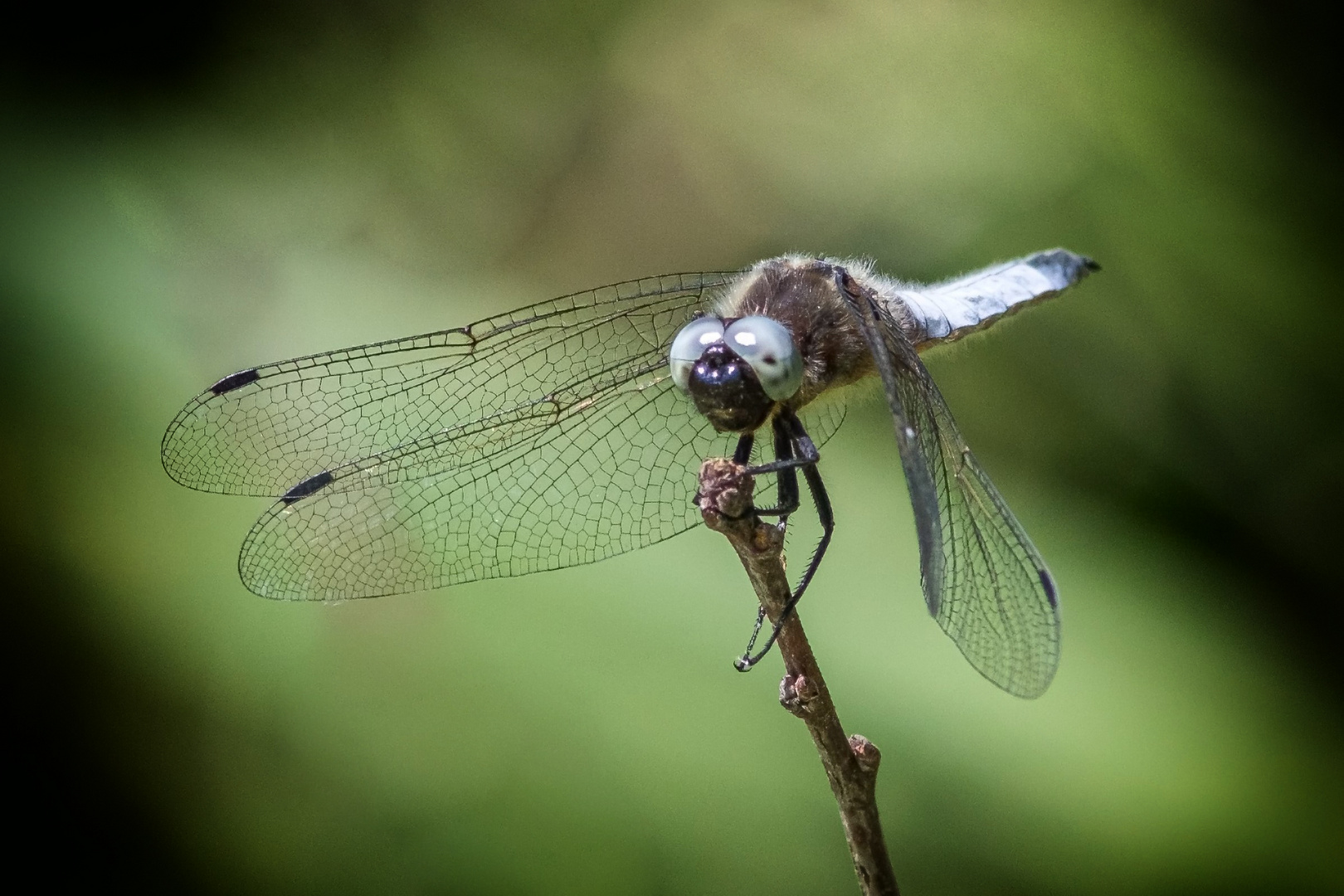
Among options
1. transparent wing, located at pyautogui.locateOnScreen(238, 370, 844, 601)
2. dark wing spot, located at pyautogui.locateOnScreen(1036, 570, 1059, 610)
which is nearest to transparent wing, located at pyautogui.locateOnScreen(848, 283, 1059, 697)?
dark wing spot, located at pyautogui.locateOnScreen(1036, 570, 1059, 610)

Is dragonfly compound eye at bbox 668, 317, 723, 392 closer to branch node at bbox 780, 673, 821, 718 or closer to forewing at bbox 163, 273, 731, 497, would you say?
forewing at bbox 163, 273, 731, 497

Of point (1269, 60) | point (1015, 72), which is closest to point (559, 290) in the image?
point (1015, 72)

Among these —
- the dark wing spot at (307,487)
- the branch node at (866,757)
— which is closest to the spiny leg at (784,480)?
the branch node at (866,757)

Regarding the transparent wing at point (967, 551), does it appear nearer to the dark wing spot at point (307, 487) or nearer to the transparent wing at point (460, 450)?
the transparent wing at point (460, 450)

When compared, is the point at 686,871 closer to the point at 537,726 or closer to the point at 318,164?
the point at 537,726

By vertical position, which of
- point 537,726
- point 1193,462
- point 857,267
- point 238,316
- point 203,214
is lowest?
point 537,726

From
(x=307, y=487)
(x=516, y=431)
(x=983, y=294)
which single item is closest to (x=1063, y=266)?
(x=983, y=294)

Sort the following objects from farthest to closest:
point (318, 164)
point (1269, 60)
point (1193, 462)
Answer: point (318, 164)
point (1269, 60)
point (1193, 462)
